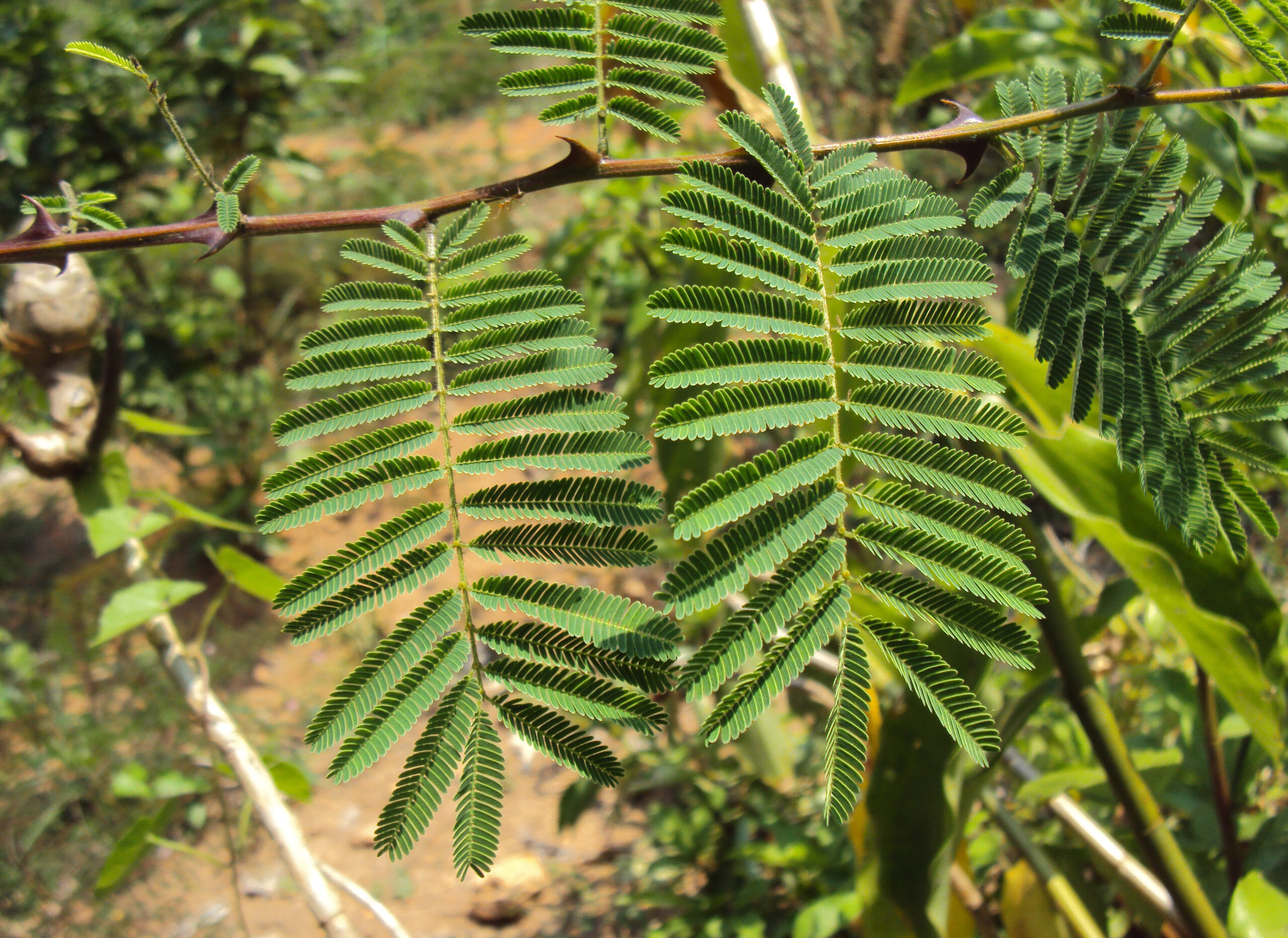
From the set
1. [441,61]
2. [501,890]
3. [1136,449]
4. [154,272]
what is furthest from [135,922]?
[441,61]

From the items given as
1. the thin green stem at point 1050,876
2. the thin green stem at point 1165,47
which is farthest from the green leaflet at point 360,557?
the thin green stem at point 1050,876

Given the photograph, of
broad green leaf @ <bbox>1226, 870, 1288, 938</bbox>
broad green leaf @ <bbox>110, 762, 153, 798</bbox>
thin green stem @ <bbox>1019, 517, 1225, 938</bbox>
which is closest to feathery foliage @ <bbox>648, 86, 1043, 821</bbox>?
thin green stem @ <bbox>1019, 517, 1225, 938</bbox>

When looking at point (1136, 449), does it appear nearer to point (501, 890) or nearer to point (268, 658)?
point (501, 890)

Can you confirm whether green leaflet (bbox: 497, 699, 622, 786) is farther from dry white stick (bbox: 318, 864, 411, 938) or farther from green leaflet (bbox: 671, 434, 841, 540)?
dry white stick (bbox: 318, 864, 411, 938)

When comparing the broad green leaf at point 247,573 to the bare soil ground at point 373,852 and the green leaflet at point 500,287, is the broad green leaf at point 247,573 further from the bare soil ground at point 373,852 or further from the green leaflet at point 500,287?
the green leaflet at point 500,287

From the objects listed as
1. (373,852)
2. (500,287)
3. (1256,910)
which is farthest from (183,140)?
(373,852)
